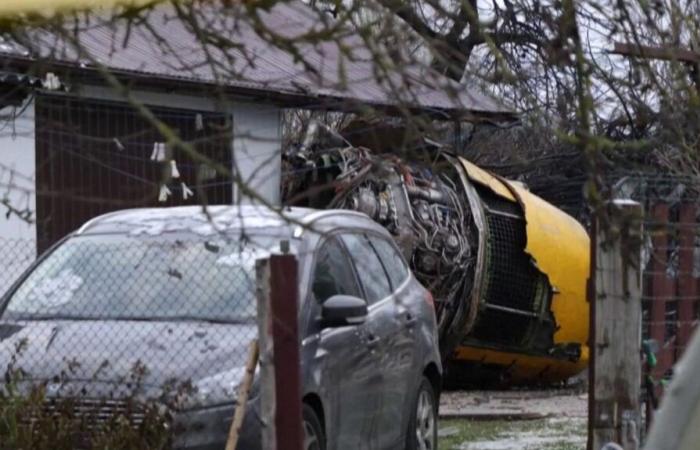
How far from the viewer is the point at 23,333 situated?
7922 mm

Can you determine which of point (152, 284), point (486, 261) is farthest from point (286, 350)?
point (486, 261)

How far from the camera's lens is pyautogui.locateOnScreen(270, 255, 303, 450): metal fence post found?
6.06 meters

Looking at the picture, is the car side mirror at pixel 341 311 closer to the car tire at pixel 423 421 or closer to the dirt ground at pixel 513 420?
the car tire at pixel 423 421

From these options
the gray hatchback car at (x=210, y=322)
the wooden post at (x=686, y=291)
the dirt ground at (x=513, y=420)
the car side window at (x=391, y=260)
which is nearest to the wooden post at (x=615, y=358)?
the gray hatchback car at (x=210, y=322)

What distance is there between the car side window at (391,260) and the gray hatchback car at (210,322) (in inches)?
3.3

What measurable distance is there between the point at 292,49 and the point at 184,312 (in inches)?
132

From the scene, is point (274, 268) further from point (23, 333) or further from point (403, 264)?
point (403, 264)

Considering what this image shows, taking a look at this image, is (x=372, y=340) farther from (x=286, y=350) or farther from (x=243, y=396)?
(x=286, y=350)

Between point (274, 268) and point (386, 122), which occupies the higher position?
point (386, 122)

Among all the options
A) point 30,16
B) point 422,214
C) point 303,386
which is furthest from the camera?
point 422,214

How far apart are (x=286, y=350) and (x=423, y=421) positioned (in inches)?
140

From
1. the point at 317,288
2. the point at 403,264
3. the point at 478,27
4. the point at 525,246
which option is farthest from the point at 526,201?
the point at 478,27

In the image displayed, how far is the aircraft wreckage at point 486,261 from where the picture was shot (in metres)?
13.9

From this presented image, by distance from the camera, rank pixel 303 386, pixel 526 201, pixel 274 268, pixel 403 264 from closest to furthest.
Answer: pixel 274 268, pixel 303 386, pixel 403 264, pixel 526 201
